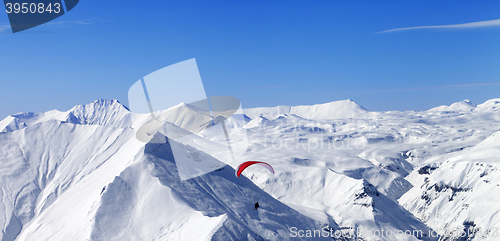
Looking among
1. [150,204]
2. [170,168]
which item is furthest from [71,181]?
[150,204]

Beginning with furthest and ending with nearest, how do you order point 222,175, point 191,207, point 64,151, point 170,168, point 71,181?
point 64,151
point 71,181
point 222,175
point 170,168
point 191,207

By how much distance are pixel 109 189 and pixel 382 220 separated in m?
109

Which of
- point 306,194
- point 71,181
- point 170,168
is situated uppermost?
point 170,168

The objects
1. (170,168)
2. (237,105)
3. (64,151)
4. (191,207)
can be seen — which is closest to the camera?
(237,105)

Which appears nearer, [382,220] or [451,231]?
[382,220]

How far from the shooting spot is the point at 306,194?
19525cm

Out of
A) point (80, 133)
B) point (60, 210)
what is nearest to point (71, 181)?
point (80, 133)

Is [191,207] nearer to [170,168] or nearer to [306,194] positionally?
[170,168]

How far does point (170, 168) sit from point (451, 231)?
143829 mm

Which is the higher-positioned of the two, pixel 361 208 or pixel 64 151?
pixel 64 151

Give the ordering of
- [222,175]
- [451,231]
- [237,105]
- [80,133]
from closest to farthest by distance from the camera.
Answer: [237,105] → [222,175] → [451,231] → [80,133]

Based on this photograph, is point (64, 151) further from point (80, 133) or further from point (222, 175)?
point (222, 175)

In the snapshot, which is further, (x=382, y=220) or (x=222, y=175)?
(x=382, y=220)

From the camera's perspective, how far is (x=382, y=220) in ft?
487
